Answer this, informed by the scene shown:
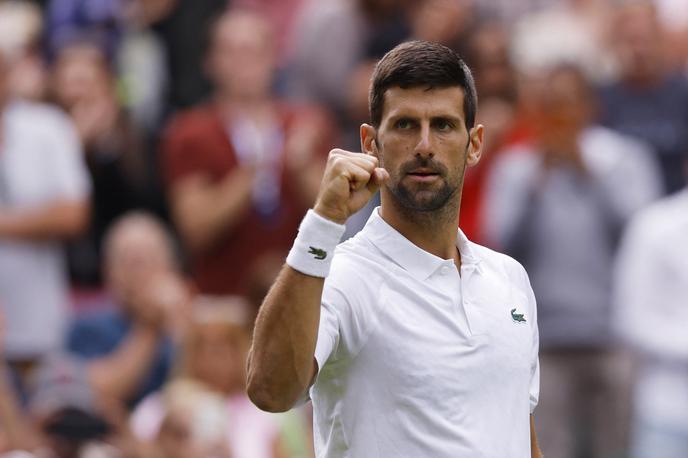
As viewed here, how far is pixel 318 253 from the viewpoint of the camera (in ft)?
11.9

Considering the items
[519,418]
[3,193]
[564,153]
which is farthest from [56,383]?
[519,418]

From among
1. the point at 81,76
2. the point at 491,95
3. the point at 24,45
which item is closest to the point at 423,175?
the point at 81,76

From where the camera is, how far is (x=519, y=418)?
4016 mm

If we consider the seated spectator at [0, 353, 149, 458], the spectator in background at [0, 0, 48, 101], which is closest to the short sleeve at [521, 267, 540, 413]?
the seated spectator at [0, 353, 149, 458]

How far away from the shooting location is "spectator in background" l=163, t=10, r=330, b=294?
872 centimetres

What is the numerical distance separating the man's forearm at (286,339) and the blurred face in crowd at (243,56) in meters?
5.39

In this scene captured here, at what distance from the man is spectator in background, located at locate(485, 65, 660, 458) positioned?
4768 mm

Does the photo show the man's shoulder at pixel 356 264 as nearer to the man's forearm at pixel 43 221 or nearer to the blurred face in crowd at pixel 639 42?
the man's forearm at pixel 43 221

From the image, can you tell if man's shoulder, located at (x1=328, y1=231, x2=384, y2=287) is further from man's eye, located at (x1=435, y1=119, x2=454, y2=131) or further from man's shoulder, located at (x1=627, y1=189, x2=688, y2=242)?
man's shoulder, located at (x1=627, y1=189, x2=688, y2=242)

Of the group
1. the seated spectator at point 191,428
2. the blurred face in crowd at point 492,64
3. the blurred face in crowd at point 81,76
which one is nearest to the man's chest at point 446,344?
the seated spectator at point 191,428

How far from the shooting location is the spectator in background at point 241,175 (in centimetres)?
872

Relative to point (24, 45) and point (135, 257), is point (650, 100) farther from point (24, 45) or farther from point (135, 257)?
point (24, 45)

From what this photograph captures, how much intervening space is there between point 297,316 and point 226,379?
442 cm

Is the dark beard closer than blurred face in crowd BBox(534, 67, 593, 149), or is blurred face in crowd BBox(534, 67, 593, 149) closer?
the dark beard
